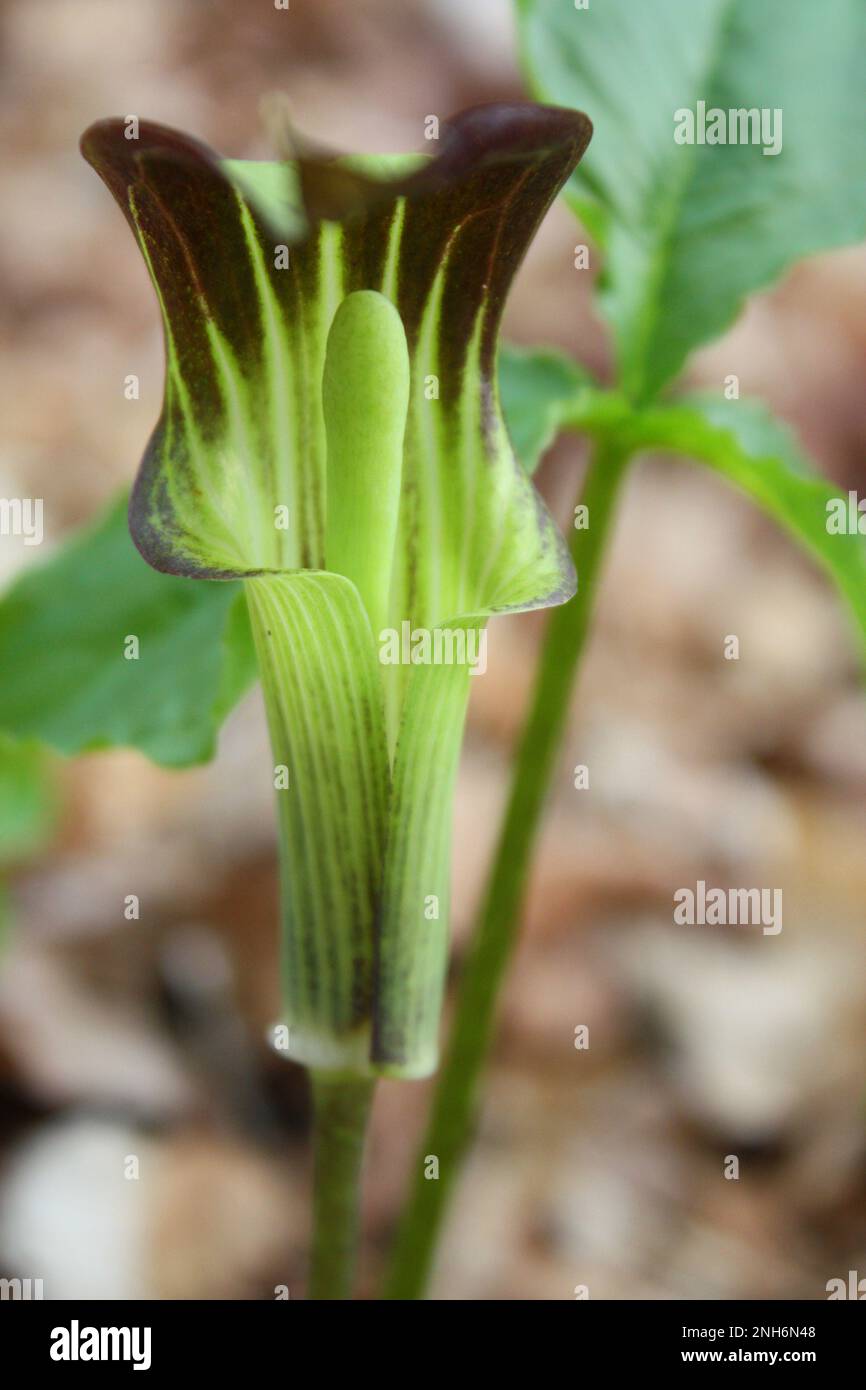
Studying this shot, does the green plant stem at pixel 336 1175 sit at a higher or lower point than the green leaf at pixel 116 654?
lower

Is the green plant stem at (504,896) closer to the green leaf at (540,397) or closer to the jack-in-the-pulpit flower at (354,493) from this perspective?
the green leaf at (540,397)

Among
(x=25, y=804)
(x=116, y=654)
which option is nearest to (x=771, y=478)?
(x=116, y=654)

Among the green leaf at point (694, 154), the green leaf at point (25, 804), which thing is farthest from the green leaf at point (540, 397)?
the green leaf at point (25, 804)

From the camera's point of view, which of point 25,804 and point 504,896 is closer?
point 504,896

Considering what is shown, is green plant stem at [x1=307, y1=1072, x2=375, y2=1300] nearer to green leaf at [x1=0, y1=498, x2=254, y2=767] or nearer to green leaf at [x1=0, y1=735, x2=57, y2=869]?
green leaf at [x1=0, y1=498, x2=254, y2=767]

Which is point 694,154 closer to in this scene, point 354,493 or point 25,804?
point 354,493
